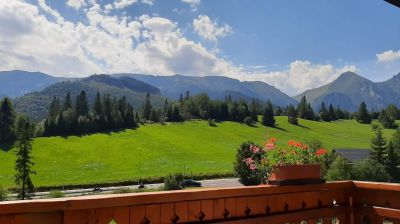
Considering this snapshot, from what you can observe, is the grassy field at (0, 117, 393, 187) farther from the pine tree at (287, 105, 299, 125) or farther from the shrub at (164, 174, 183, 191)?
the shrub at (164, 174, 183, 191)

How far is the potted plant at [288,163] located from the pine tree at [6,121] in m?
88.5

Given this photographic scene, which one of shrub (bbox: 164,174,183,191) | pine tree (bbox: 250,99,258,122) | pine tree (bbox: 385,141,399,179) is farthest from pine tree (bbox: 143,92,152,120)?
pine tree (bbox: 385,141,399,179)

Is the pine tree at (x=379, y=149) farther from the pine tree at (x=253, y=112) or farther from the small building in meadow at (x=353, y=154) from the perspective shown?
the pine tree at (x=253, y=112)

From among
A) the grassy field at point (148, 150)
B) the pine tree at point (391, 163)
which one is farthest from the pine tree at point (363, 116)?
the pine tree at point (391, 163)

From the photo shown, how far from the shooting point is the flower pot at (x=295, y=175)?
11.9 feet

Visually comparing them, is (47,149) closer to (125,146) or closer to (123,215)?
(125,146)

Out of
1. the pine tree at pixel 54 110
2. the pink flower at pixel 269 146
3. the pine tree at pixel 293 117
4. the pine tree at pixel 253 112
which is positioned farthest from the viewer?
the pine tree at pixel 253 112

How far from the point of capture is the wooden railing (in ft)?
7.32

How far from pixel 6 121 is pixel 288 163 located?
91.3m

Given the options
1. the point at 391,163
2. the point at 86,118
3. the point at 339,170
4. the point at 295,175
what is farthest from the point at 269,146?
the point at 86,118

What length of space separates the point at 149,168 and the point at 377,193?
73.1 meters

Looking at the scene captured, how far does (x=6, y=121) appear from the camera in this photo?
85.3m

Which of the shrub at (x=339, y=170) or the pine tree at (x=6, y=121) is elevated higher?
the pine tree at (x=6, y=121)

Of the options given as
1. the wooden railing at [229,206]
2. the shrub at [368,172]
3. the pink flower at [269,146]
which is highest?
the pink flower at [269,146]
